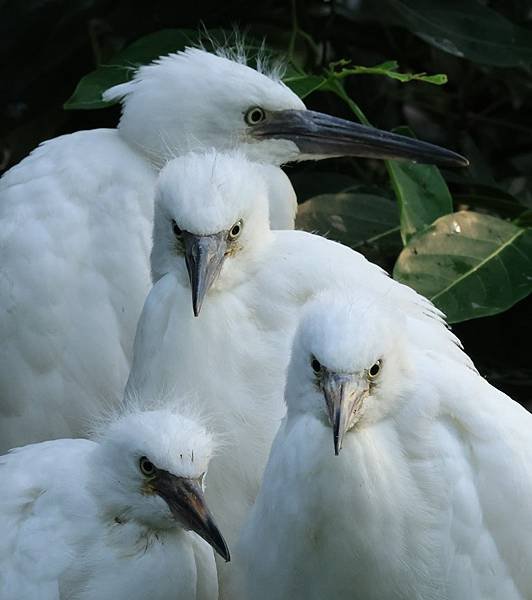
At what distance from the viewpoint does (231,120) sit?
395 centimetres

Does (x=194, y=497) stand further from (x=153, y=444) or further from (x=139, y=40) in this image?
(x=139, y=40)

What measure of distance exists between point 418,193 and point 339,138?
0.27 meters

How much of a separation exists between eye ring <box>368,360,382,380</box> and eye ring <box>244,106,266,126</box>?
1170 millimetres

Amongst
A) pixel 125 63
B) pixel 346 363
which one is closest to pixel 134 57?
pixel 125 63

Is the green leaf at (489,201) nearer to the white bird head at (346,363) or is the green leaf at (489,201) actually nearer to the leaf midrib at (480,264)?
the leaf midrib at (480,264)

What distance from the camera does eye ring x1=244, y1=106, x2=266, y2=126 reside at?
13.0 feet

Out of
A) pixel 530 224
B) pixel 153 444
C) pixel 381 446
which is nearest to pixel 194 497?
pixel 153 444

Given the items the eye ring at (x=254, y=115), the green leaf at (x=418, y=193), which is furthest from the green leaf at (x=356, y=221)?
the eye ring at (x=254, y=115)

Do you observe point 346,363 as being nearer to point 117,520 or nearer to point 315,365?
point 315,365

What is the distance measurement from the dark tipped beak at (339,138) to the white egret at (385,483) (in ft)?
2.97

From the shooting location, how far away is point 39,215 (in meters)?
3.98

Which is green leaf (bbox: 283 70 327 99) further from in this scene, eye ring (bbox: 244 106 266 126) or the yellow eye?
the yellow eye

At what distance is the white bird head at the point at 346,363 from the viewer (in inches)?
113

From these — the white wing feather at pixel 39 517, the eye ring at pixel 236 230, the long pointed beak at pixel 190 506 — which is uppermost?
the eye ring at pixel 236 230
